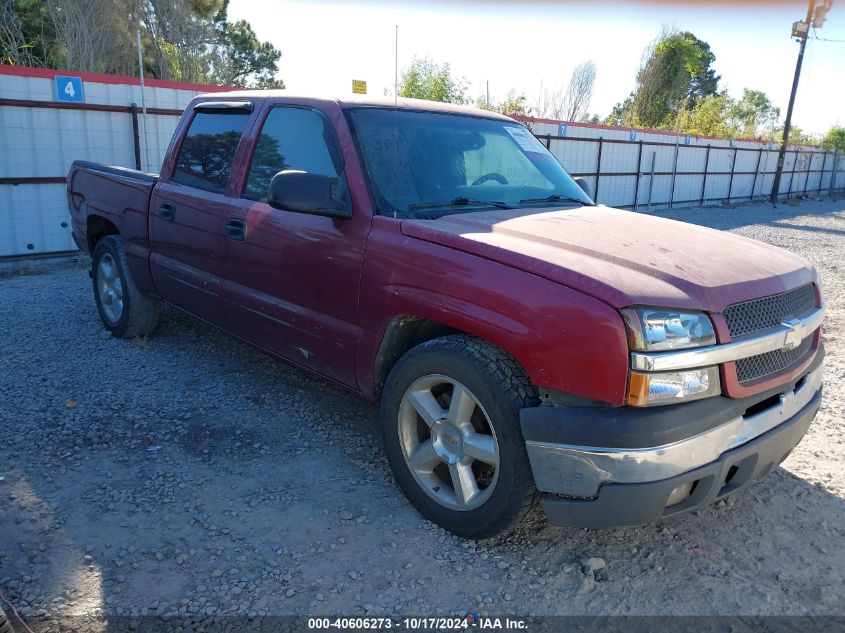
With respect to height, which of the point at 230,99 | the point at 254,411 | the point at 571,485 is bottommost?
the point at 254,411

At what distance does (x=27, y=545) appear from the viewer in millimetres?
2830

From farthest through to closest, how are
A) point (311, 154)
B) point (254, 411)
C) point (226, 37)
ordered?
1. point (226, 37)
2. point (254, 411)
3. point (311, 154)

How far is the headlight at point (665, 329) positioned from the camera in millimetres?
2305

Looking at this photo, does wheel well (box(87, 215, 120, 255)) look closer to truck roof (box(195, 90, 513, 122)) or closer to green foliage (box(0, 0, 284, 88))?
truck roof (box(195, 90, 513, 122))

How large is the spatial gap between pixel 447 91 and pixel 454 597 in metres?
18.2

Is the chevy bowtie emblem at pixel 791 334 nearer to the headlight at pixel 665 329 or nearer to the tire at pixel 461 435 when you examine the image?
the headlight at pixel 665 329

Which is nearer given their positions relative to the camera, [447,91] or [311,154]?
[311,154]

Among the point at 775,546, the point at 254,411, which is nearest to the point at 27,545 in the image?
the point at 254,411

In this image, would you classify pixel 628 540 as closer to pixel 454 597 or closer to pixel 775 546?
pixel 775 546

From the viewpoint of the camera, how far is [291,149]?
3793 millimetres

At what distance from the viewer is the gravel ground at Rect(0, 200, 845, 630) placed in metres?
2.58

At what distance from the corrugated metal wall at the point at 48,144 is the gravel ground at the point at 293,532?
5.00 metres

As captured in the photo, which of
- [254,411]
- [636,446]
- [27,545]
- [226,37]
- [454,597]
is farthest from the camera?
[226,37]

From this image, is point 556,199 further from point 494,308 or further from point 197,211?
point 197,211
